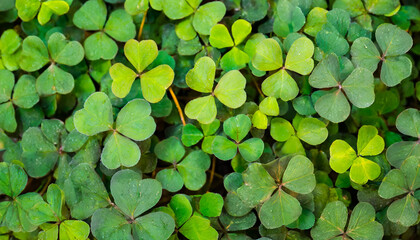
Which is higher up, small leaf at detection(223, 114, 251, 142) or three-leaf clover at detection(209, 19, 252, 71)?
three-leaf clover at detection(209, 19, 252, 71)

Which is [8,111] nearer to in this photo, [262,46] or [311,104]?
[262,46]

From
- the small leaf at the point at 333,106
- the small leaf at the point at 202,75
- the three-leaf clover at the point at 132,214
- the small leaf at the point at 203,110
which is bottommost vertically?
the three-leaf clover at the point at 132,214

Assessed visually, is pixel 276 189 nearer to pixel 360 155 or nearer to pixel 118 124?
pixel 360 155

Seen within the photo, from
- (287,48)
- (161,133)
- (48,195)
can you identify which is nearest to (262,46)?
(287,48)

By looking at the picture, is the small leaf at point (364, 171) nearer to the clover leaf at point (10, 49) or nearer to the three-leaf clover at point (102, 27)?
the three-leaf clover at point (102, 27)

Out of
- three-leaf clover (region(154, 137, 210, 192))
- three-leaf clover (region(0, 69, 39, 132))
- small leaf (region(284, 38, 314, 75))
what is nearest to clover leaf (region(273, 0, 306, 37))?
small leaf (region(284, 38, 314, 75))

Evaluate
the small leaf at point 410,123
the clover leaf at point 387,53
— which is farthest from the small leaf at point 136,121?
the small leaf at point 410,123

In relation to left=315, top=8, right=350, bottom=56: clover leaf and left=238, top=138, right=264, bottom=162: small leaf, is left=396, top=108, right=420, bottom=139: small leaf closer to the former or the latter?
left=315, top=8, right=350, bottom=56: clover leaf

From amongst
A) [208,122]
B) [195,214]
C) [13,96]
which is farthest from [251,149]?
[13,96]
